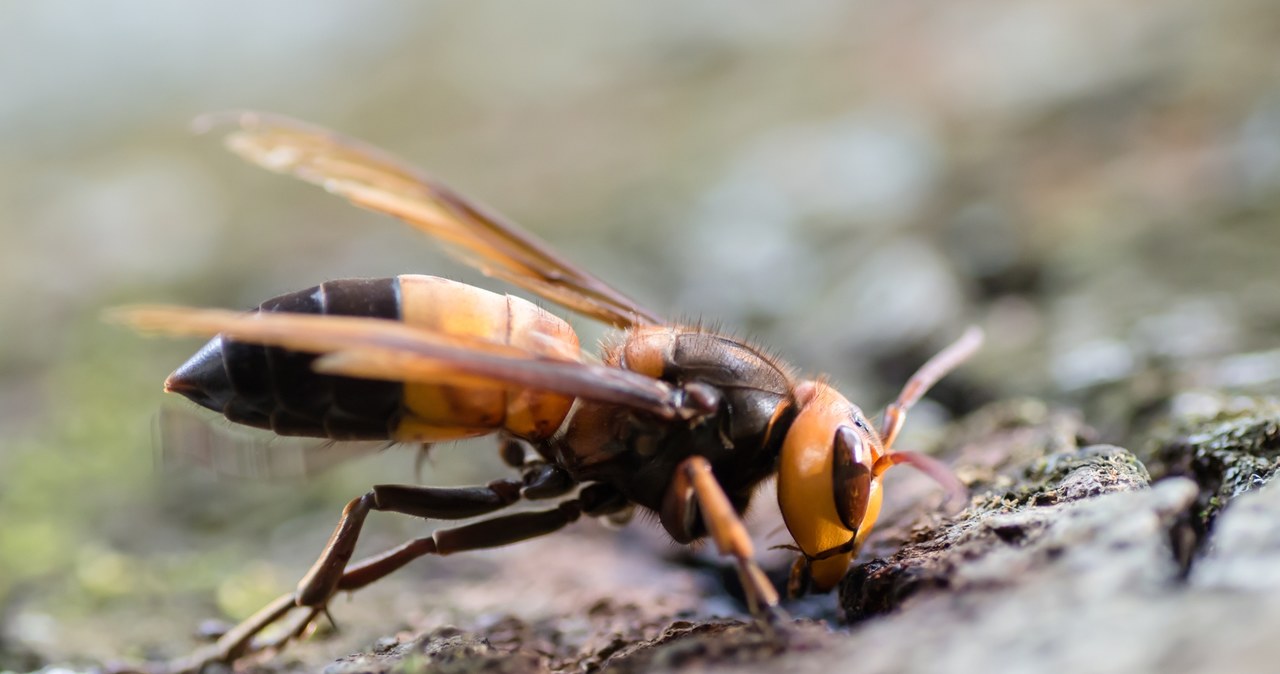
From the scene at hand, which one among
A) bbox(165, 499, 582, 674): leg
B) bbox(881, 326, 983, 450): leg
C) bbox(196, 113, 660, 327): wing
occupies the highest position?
bbox(196, 113, 660, 327): wing

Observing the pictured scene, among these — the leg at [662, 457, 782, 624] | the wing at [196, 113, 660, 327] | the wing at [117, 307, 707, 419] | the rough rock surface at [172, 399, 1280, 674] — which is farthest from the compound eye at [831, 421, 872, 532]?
the wing at [196, 113, 660, 327]

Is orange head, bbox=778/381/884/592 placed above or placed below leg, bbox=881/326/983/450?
below

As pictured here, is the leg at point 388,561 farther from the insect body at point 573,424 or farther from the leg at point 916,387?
the leg at point 916,387

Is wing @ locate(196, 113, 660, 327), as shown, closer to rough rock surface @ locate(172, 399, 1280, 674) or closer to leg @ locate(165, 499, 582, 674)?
leg @ locate(165, 499, 582, 674)

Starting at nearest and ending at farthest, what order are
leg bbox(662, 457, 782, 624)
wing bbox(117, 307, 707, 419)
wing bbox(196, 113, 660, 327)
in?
1. wing bbox(117, 307, 707, 419)
2. leg bbox(662, 457, 782, 624)
3. wing bbox(196, 113, 660, 327)

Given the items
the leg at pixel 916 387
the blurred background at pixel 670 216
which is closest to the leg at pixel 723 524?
the leg at pixel 916 387

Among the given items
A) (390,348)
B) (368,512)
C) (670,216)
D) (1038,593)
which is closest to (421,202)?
(368,512)

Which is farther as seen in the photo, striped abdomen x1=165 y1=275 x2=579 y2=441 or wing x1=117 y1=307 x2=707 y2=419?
striped abdomen x1=165 y1=275 x2=579 y2=441
